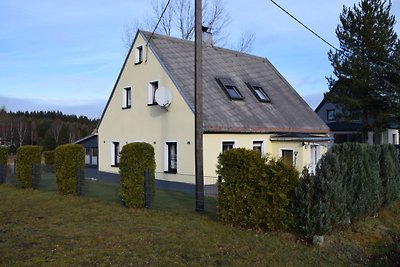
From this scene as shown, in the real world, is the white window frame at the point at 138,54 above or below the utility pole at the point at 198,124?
above

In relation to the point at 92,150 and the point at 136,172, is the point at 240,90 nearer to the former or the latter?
the point at 136,172

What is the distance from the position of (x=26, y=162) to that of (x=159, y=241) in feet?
40.2

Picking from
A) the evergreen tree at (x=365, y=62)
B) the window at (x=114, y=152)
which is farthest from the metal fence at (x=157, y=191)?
the evergreen tree at (x=365, y=62)

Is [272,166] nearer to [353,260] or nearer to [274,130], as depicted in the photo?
[353,260]

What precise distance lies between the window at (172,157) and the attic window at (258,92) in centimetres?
564

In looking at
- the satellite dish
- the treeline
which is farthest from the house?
the treeline

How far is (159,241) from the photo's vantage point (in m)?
8.40

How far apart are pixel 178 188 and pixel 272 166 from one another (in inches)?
371

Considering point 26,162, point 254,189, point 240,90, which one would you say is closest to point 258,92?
point 240,90

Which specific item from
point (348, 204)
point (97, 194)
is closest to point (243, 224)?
point (348, 204)

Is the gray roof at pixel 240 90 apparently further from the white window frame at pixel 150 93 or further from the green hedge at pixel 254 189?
the green hedge at pixel 254 189

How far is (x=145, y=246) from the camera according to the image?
26.2 feet

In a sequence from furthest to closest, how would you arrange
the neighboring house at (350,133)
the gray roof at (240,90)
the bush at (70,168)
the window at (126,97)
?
the neighboring house at (350,133) → the window at (126,97) → the gray roof at (240,90) → the bush at (70,168)

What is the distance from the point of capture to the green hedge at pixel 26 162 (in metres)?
18.4
